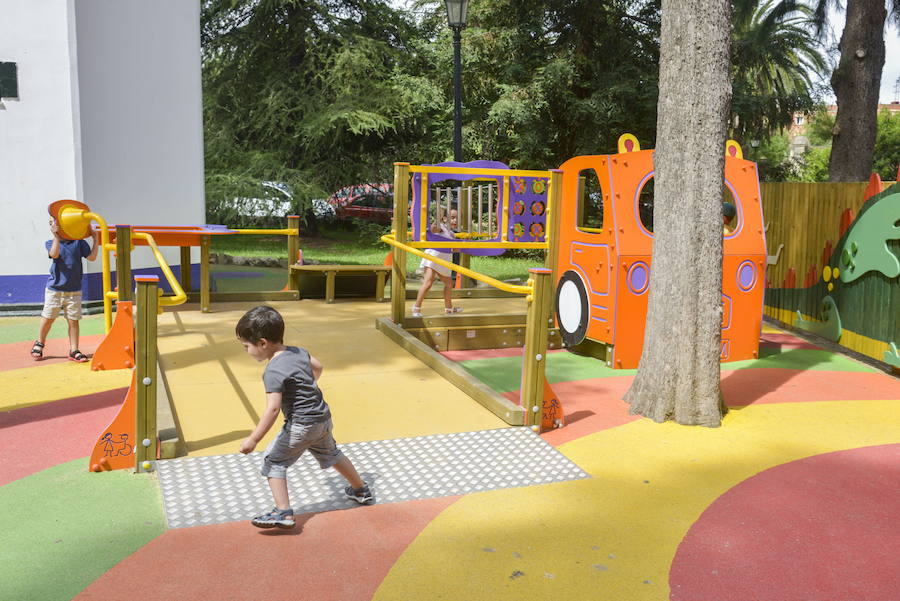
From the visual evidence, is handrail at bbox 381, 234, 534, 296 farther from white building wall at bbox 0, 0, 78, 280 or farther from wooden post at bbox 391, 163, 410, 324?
white building wall at bbox 0, 0, 78, 280

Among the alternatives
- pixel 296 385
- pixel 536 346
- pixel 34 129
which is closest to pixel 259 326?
pixel 296 385

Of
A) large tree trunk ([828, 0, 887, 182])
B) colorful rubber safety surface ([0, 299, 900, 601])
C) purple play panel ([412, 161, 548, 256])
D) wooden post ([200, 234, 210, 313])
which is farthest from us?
large tree trunk ([828, 0, 887, 182])

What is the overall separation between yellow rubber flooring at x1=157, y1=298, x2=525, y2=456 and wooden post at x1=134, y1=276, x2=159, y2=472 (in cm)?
37

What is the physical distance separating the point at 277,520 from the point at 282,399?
2.01 ft

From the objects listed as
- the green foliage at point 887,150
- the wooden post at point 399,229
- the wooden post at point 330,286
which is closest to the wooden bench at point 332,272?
the wooden post at point 330,286

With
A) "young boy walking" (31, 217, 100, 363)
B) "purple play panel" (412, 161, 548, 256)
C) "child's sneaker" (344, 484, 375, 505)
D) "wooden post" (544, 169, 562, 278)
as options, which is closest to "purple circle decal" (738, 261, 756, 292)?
"wooden post" (544, 169, 562, 278)

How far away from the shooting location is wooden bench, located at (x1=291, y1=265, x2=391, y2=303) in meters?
11.8

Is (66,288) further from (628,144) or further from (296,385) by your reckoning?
(628,144)

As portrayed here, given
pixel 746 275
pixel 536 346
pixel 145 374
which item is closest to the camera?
pixel 145 374

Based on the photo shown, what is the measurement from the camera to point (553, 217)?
9078mm

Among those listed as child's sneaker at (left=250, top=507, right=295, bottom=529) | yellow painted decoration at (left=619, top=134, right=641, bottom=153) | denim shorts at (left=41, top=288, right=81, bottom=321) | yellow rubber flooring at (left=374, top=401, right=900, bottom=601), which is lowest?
yellow rubber flooring at (left=374, top=401, right=900, bottom=601)

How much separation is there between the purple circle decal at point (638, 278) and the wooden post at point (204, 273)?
551 cm

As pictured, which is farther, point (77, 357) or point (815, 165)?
point (815, 165)

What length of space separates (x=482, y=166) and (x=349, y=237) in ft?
54.3
